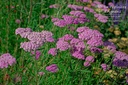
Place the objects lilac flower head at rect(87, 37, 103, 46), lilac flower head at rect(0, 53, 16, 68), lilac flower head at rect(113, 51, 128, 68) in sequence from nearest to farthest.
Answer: lilac flower head at rect(0, 53, 16, 68) → lilac flower head at rect(87, 37, 103, 46) → lilac flower head at rect(113, 51, 128, 68)

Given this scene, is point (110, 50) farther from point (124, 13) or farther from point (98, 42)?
point (124, 13)

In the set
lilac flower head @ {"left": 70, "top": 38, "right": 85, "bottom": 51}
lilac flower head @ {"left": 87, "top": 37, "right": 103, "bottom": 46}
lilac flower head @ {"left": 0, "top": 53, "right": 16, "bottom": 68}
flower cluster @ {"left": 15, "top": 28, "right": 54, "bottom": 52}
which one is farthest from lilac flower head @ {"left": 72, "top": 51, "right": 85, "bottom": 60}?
lilac flower head @ {"left": 0, "top": 53, "right": 16, "bottom": 68}

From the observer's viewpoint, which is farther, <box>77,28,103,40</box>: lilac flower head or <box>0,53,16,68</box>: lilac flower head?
<box>77,28,103,40</box>: lilac flower head

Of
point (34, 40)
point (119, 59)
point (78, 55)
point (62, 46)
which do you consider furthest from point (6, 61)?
point (119, 59)

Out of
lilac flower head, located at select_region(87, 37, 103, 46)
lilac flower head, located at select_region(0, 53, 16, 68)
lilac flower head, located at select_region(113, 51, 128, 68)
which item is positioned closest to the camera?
lilac flower head, located at select_region(0, 53, 16, 68)

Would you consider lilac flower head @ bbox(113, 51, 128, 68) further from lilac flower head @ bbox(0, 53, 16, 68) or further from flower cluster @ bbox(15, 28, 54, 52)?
lilac flower head @ bbox(0, 53, 16, 68)

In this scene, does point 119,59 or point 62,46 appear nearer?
point 62,46

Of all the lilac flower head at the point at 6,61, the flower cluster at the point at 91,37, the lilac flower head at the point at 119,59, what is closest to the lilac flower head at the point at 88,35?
the flower cluster at the point at 91,37

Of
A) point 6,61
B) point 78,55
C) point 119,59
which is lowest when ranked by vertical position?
point 119,59

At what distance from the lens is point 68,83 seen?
10.8ft

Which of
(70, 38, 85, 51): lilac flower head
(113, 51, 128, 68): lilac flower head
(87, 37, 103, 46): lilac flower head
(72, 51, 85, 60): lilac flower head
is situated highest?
(87, 37, 103, 46): lilac flower head

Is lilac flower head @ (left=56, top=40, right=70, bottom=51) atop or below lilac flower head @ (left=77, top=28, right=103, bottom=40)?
below

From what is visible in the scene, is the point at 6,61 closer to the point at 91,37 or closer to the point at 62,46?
the point at 62,46

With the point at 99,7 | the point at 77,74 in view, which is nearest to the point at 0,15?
the point at 99,7
